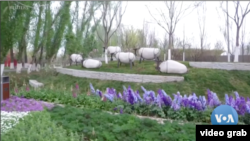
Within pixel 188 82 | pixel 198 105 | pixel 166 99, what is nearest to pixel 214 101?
pixel 198 105

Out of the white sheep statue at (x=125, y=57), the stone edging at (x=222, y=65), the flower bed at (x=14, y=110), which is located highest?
the white sheep statue at (x=125, y=57)

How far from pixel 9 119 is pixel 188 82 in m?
2.41

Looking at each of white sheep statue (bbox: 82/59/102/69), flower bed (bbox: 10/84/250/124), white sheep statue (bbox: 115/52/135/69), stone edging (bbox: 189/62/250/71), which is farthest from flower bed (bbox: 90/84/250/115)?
white sheep statue (bbox: 82/59/102/69)

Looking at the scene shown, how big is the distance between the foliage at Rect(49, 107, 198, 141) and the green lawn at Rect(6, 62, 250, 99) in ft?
2.25

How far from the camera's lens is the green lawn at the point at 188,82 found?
10.0ft

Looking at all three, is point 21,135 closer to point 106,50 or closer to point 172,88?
point 172,88

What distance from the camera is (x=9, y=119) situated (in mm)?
3266

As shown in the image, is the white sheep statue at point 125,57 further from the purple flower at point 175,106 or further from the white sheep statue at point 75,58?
the purple flower at point 175,106

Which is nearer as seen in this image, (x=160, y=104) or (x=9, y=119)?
(x=9, y=119)

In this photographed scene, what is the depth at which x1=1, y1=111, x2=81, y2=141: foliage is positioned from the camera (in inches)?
101

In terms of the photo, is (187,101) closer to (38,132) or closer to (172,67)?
(172,67)

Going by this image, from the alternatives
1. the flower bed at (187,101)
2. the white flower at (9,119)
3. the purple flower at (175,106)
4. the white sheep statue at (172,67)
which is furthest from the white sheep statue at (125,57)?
the white flower at (9,119)

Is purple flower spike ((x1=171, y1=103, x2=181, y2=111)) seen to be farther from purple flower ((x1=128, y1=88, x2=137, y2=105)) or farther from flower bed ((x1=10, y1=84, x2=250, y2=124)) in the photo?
purple flower ((x1=128, y1=88, x2=137, y2=105))

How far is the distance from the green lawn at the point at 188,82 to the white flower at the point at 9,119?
4.32 ft
